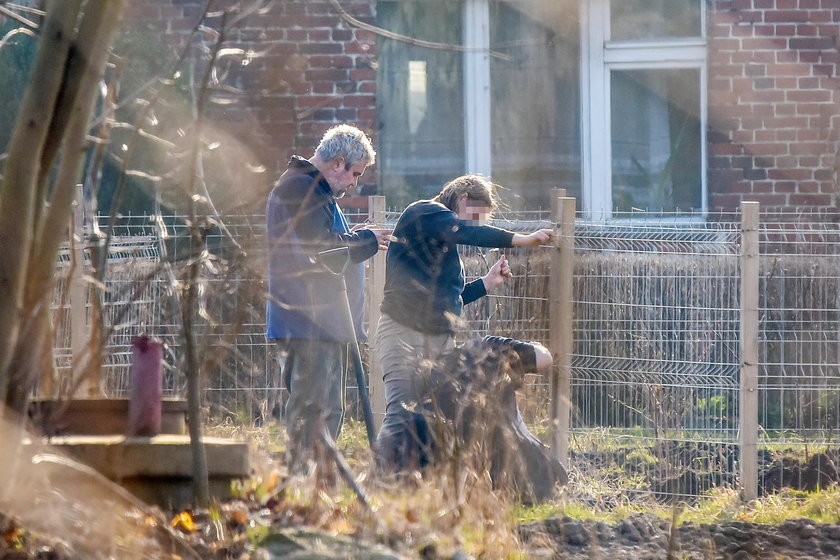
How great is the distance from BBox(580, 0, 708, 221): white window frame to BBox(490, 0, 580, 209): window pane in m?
0.09

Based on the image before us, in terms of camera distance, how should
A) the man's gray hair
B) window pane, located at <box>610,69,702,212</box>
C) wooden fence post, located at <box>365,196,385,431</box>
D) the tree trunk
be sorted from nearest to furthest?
the tree trunk < the man's gray hair < wooden fence post, located at <box>365,196,385,431</box> < window pane, located at <box>610,69,702,212</box>

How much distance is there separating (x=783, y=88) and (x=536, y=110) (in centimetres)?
188

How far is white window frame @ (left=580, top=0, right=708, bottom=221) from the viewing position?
9273 mm

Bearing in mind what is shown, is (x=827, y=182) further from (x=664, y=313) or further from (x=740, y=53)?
(x=664, y=313)

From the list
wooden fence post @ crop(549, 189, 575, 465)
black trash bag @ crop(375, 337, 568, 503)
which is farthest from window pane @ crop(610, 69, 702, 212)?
black trash bag @ crop(375, 337, 568, 503)

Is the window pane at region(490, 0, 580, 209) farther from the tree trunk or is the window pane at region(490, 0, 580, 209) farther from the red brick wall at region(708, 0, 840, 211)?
the tree trunk

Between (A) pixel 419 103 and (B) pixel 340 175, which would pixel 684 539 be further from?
(A) pixel 419 103

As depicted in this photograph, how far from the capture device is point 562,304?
7184mm

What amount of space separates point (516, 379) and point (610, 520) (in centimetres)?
83

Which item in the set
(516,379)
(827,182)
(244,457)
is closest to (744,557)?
(516,379)

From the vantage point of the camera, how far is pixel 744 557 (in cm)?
488

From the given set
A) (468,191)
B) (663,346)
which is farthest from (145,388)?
(663,346)

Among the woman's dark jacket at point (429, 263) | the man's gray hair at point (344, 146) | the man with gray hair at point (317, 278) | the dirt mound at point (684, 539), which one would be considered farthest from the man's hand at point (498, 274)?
the dirt mound at point (684, 539)

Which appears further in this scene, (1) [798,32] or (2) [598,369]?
(1) [798,32]
